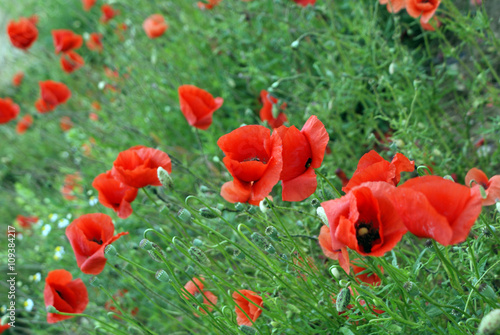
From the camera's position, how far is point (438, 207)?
31.9 inches

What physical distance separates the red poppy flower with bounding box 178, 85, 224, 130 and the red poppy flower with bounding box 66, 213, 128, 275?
22.9 inches

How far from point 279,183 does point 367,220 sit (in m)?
1.46

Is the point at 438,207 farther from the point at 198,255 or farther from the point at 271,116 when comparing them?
the point at 271,116

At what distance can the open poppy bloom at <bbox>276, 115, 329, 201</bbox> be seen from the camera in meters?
1.05

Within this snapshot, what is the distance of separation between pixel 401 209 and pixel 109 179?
1020 millimetres

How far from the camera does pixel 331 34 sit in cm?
204

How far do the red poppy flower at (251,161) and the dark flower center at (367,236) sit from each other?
23 cm

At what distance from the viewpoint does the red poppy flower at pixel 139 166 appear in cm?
137

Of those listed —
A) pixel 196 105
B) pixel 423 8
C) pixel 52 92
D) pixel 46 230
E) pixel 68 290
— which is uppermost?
pixel 423 8

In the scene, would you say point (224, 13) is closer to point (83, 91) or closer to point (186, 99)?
point (186, 99)

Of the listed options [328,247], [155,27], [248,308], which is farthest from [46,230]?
[328,247]

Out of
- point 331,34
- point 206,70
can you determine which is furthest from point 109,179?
point 206,70

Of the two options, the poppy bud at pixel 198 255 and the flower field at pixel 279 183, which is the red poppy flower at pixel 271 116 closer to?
the flower field at pixel 279 183

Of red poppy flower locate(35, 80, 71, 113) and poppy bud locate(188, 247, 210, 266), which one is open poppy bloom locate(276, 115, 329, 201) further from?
red poppy flower locate(35, 80, 71, 113)
